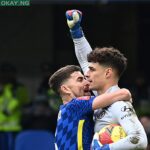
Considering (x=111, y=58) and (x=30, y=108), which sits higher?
(x=111, y=58)

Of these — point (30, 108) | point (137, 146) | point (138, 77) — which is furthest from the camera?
point (138, 77)

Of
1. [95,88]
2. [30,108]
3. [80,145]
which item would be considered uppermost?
[95,88]

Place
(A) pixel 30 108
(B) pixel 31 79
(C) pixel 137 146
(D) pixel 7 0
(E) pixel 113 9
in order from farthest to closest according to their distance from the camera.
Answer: (E) pixel 113 9
(B) pixel 31 79
(A) pixel 30 108
(D) pixel 7 0
(C) pixel 137 146

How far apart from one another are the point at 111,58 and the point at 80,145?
612 millimetres

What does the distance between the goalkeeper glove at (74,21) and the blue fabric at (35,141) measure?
361 centimetres

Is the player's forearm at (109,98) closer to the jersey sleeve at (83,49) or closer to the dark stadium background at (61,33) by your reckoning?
the jersey sleeve at (83,49)

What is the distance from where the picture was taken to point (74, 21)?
5730mm

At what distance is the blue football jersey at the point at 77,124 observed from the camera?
531 cm

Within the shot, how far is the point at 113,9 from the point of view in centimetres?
1413

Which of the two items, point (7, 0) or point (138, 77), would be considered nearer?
point (7, 0)

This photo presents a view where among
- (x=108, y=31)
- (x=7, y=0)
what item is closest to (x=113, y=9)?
(x=108, y=31)

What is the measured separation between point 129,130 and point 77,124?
46 cm

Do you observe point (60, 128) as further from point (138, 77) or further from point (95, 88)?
point (138, 77)

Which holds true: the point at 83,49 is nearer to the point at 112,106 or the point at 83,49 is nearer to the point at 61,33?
the point at 112,106
